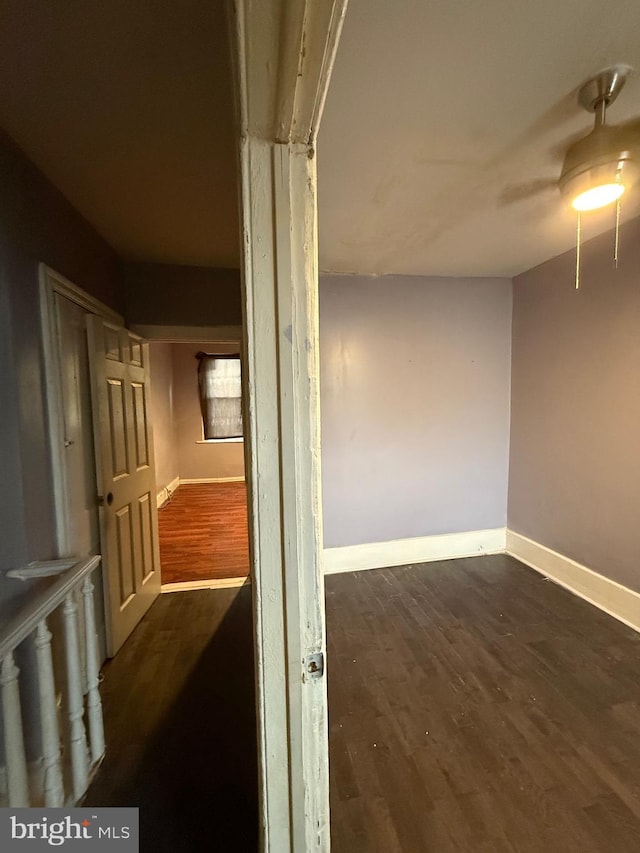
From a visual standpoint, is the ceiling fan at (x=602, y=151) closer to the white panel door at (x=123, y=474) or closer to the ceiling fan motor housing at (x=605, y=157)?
the ceiling fan motor housing at (x=605, y=157)

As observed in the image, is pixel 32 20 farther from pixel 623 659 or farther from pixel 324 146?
pixel 623 659

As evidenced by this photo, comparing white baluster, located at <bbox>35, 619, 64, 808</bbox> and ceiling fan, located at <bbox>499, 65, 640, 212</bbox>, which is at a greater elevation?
ceiling fan, located at <bbox>499, 65, 640, 212</bbox>

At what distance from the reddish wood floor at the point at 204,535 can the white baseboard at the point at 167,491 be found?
0.10m

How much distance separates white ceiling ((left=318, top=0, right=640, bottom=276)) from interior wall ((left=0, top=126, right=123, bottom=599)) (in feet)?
3.79

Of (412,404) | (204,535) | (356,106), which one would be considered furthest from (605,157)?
(204,535)

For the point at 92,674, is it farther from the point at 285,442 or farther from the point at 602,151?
the point at 602,151

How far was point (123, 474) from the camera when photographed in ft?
7.77

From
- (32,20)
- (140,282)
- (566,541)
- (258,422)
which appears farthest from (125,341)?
(566,541)

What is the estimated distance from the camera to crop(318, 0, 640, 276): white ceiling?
3.24ft

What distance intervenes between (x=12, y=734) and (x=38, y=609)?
1.07 ft

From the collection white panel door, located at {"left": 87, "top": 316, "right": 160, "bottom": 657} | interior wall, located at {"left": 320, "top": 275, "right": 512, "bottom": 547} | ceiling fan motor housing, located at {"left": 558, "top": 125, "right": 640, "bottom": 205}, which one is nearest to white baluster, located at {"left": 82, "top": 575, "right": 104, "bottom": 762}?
white panel door, located at {"left": 87, "top": 316, "right": 160, "bottom": 657}

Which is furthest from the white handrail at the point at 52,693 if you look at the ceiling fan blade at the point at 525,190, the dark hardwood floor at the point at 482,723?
the ceiling fan blade at the point at 525,190

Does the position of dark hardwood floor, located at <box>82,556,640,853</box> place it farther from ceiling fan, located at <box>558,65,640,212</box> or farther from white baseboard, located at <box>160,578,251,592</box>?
ceiling fan, located at <box>558,65,640,212</box>

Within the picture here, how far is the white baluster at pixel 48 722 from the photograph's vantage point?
122 centimetres
